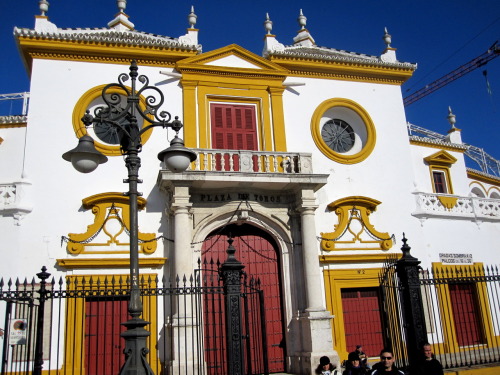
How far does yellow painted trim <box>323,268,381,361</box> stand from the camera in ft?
47.2

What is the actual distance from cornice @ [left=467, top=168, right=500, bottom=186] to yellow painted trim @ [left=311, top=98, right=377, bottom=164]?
7.59m

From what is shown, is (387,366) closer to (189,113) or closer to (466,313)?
(189,113)

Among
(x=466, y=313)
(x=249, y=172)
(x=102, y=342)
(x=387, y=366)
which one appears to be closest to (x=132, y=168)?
(x=387, y=366)

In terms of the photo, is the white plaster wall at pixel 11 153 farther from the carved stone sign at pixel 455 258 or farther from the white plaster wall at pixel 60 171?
the carved stone sign at pixel 455 258

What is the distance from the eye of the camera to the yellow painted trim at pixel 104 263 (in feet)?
42.5

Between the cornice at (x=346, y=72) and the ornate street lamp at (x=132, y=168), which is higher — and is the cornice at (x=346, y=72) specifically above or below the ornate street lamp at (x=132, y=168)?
above

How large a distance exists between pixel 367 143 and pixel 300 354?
23.5 ft

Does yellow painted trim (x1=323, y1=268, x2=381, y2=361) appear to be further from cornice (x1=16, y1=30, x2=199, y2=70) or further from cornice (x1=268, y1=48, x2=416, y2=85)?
cornice (x1=16, y1=30, x2=199, y2=70)

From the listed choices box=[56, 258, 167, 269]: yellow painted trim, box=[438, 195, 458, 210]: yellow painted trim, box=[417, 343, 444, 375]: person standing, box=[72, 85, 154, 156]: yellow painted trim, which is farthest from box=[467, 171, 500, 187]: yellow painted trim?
box=[417, 343, 444, 375]: person standing

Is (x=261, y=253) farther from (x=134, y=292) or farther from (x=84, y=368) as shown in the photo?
(x=134, y=292)

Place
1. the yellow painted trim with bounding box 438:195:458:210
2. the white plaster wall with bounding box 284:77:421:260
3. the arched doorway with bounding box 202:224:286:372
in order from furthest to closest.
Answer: the yellow painted trim with bounding box 438:195:458:210 → the white plaster wall with bounding box 284:77:421:260 → the arched doorway with bounding box 202:224:286:372

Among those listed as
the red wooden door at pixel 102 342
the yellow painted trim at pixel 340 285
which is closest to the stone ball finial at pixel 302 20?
the yellow painted trim at pixel 340 285

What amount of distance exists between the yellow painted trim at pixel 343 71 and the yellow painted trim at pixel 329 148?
968 mm

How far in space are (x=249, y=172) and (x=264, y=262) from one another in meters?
2.68
